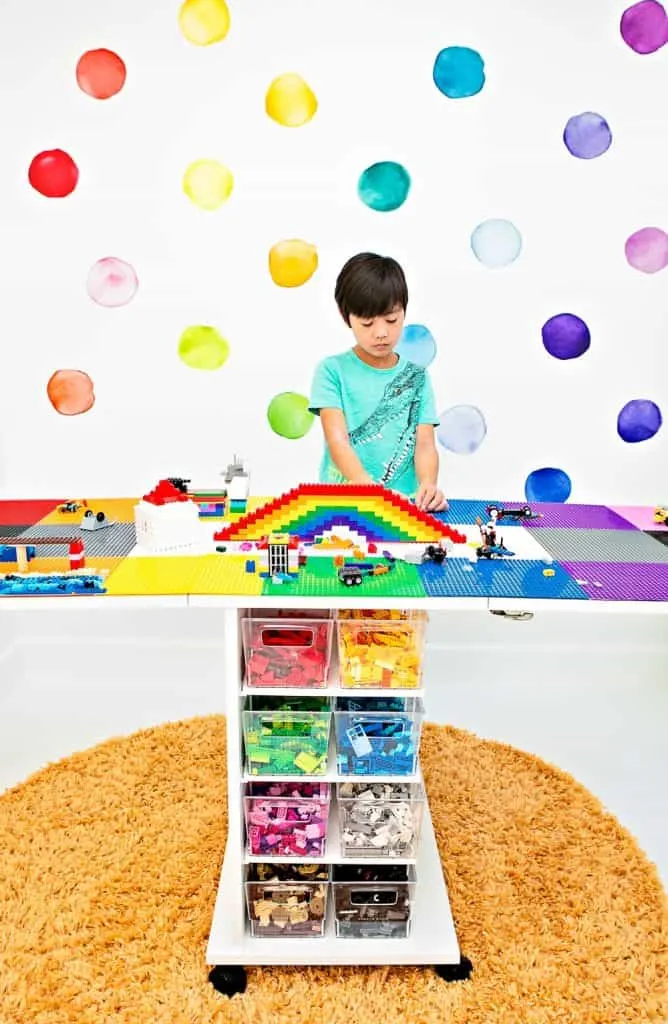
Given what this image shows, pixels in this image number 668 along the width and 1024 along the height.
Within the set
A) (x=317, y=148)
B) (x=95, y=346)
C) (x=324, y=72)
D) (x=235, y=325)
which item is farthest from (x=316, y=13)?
(x=95, y=346)

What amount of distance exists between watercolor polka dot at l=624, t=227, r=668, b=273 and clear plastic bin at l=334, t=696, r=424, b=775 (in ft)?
6.48

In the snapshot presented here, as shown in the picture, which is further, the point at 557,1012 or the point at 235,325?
the point at 235,325

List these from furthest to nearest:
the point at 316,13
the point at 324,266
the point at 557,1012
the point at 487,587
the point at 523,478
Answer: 1. the point at 523,478
2. the point at 324,266
3. the point at 316,13
4. the point at 557,1012
5. the point at 487,587

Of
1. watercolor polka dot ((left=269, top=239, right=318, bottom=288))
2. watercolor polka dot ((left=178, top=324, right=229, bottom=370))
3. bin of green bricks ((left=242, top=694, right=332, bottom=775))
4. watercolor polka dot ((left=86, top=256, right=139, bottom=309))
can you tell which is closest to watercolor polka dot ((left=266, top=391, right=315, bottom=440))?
watercolor polka dot ((left=178, top=324, right=229, bottom=370))

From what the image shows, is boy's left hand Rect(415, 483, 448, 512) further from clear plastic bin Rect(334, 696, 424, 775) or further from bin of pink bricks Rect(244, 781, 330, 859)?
bin of pink bricks Rect(244, 781, 330, 859)

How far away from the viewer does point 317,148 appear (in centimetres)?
290

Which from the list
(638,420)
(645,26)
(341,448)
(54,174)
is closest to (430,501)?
(341,448)

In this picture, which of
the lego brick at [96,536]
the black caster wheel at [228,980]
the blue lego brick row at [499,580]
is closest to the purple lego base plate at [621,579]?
A: the blue lego brick row at [499,580]

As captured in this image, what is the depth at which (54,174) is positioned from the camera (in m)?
2.90

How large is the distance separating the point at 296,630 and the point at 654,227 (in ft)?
6.86

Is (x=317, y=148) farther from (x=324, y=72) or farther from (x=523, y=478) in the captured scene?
(x=523, y=478)

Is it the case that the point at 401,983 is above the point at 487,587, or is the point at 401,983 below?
below

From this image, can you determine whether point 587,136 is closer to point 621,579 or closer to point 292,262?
point 292,262

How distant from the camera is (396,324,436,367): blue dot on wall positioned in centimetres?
303
